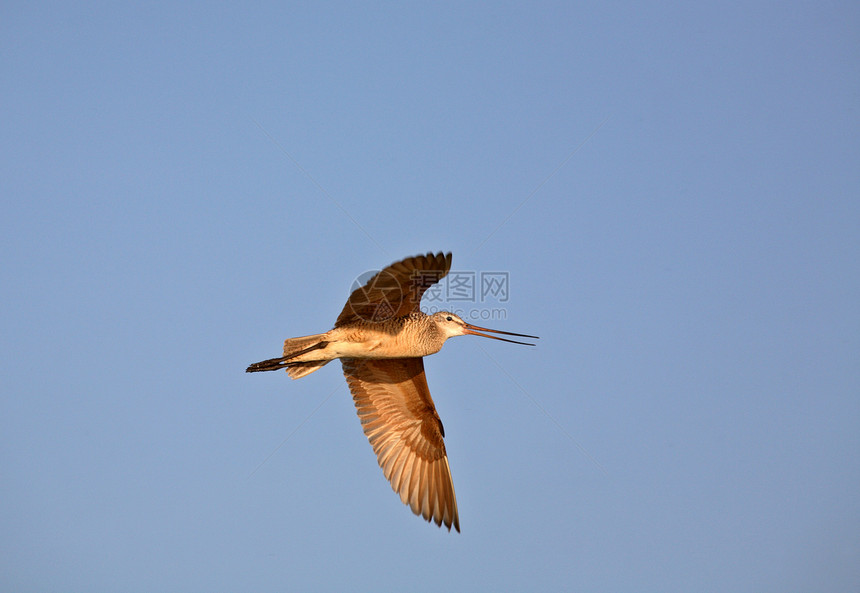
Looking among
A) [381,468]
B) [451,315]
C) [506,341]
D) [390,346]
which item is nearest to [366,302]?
[390,346]

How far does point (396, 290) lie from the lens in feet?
28.4

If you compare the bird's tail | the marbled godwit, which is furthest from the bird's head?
the bird's tail

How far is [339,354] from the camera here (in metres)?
9.49

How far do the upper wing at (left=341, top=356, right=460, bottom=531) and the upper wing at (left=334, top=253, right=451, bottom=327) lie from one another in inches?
53.0

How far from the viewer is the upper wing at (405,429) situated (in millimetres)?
10586

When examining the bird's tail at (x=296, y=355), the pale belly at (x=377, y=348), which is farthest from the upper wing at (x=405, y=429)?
the bird's tail at (x=296, y=355)

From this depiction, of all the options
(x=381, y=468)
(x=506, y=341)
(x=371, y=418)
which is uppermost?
(x=506, y=341)

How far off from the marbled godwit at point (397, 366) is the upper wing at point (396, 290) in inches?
0.5

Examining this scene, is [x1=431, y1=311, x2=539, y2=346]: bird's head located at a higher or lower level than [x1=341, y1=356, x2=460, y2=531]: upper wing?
higher

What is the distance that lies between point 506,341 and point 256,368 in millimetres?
3541

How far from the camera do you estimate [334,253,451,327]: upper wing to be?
7.87 metres

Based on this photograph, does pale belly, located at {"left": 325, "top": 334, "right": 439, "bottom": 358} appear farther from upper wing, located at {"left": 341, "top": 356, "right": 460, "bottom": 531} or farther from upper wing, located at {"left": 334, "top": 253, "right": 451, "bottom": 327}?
upper wing, located at {"left": 341, "top": 356, "right": 460, "bottom": 531}

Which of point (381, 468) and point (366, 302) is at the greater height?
point (366, 302)

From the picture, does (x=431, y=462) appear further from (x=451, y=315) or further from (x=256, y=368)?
(x=256, y=368)
